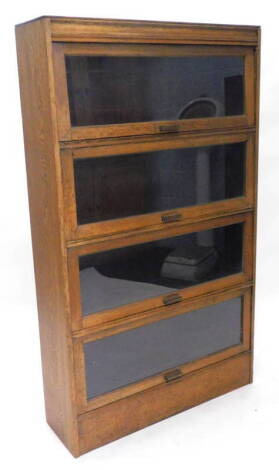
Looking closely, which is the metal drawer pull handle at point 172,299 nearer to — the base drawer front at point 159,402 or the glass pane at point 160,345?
the glass pane at point 160,345

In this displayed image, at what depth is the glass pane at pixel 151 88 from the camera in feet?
6.09

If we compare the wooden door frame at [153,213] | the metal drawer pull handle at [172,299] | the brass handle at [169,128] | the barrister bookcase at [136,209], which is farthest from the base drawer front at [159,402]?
the brass handle at [169,128]

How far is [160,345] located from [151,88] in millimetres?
941

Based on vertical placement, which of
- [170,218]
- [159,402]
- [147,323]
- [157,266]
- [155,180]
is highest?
[155,180]

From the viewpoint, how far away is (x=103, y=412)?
7.03 feet

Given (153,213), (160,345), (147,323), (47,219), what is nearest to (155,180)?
(153,213)

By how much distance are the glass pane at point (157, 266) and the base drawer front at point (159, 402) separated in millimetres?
380

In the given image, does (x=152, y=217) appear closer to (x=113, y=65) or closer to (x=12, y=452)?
(x=113, y=65)

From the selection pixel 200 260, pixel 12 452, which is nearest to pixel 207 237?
pixel 200 260

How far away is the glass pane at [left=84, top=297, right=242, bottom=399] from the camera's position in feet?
6.95

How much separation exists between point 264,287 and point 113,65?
1.81m

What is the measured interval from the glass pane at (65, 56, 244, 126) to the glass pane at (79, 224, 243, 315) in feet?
1.44

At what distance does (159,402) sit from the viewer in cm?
230

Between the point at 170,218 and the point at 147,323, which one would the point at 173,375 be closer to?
the point at 147,323
